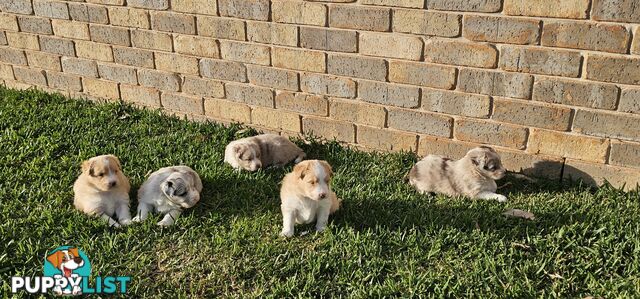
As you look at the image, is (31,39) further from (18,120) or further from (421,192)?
(421,192)

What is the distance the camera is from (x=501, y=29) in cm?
482

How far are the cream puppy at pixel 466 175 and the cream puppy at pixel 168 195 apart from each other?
1946 mm

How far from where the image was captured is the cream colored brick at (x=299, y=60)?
5.64 m

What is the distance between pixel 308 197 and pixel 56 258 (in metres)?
1.85

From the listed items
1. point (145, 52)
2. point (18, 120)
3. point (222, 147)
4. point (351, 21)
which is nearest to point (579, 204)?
point (351, 21)

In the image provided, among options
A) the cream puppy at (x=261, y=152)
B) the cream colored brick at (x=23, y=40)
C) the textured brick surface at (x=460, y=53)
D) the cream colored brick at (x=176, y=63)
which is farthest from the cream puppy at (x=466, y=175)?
the cream colored brick at (x=23, y=40)

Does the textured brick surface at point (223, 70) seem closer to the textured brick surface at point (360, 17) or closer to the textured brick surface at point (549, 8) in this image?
the textured brick surface at point (360, 17)

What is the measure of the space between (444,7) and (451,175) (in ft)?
4.71

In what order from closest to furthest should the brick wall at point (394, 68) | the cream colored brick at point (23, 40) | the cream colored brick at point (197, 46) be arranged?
the brick wall at point (394, 68) → the cream colored brick at point (197, 46) → the cream colored brick at point (23, 40)

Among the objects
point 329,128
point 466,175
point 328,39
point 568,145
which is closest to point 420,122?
point 466,175

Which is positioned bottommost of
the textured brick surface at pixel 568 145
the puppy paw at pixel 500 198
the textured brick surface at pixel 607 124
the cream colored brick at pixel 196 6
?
the puppy paw at pixel 500 198

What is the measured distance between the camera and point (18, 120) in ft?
21.5

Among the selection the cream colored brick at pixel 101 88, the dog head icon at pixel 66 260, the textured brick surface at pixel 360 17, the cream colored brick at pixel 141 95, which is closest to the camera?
the dog head icon at pixel 66 260

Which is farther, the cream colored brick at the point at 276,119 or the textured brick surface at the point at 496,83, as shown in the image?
the cream colored brick at the point at 276,119
